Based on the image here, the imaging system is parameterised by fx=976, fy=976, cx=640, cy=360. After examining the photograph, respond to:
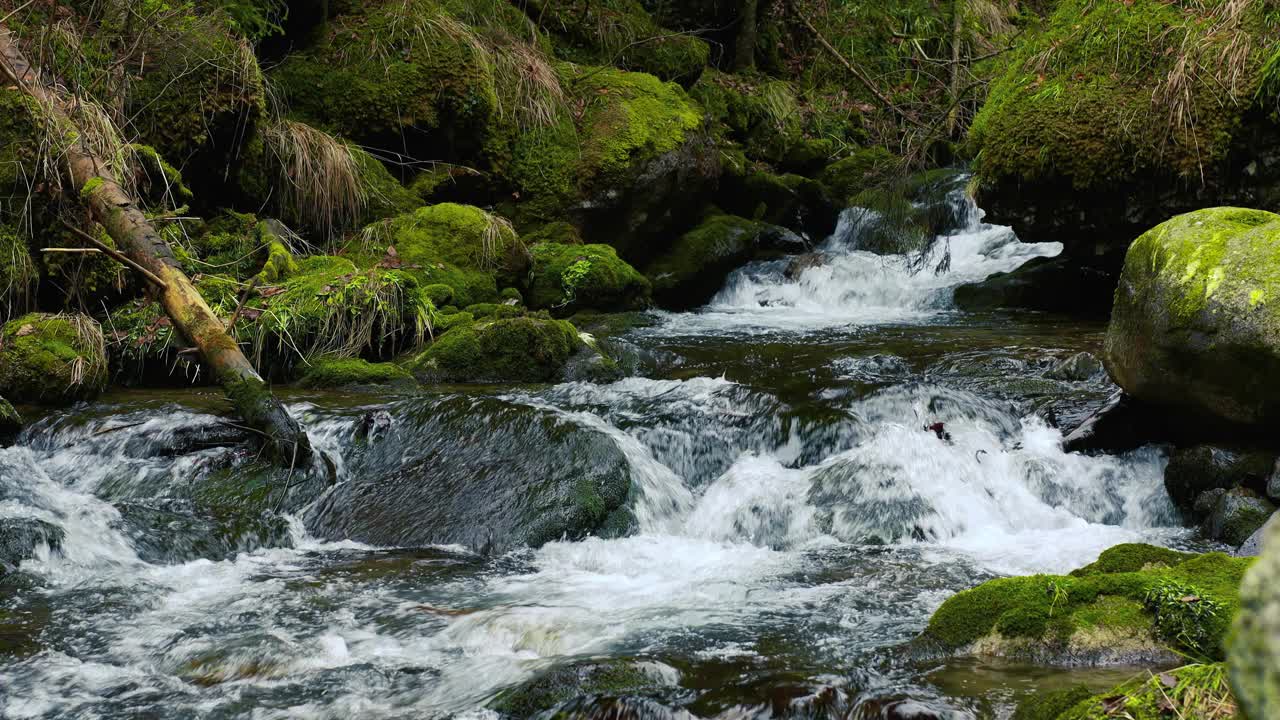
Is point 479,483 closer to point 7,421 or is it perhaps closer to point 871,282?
point 7,421

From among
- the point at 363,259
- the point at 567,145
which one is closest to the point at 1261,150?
the point at 567,145

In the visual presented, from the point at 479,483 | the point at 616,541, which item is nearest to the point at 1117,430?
the point at 616,541

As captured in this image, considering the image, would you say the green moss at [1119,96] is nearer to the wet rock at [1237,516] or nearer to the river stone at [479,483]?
the wet rock at [1237,516]

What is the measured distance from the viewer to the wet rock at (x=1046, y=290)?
9875 millimetres

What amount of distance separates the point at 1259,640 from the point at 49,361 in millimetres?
7200

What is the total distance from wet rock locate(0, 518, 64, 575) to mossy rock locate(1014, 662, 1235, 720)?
14.5 feet

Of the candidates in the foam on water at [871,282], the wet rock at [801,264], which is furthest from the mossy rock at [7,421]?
the wet rock at [801,264]

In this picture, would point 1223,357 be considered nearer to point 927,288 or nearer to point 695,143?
point 927,288

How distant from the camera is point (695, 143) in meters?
11.7

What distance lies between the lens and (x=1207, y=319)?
493cm

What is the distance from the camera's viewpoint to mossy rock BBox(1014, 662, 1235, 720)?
7.10ft

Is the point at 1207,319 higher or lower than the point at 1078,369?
higher

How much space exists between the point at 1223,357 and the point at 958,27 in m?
11.3

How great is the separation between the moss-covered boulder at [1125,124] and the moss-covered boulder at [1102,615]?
5.37 meters
